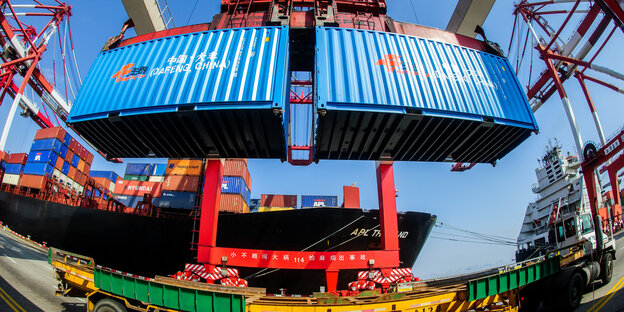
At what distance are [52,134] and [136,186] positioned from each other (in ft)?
19.3

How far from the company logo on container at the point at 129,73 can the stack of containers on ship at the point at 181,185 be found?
760 centimetres

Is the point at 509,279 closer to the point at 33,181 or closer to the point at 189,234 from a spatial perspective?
the point at 189,234

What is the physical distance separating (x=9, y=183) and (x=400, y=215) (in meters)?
24.3

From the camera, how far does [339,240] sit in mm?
12883

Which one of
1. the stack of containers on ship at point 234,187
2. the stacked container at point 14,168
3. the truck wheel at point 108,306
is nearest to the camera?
the truck wheel at point 108,306

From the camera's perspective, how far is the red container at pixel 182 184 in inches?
667

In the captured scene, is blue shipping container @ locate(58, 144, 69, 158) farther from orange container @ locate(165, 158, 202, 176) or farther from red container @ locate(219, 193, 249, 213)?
red container @ locate(219, 193, 249, 213)

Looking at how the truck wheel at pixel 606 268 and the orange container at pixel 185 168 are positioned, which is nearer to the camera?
the truck wheel at pixel 606 268

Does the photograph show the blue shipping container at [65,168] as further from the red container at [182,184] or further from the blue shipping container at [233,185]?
the blue shipping container at [233,185]

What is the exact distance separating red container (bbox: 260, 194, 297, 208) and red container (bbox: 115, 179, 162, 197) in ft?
23.4

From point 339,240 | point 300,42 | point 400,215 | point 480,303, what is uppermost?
point 300,42

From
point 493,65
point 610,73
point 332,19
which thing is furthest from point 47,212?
point 610,73

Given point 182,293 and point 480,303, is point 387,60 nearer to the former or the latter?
point 480,303

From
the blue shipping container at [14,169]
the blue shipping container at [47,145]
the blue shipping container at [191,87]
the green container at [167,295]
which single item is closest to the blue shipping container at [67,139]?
the blue shipping container at [47,145]
